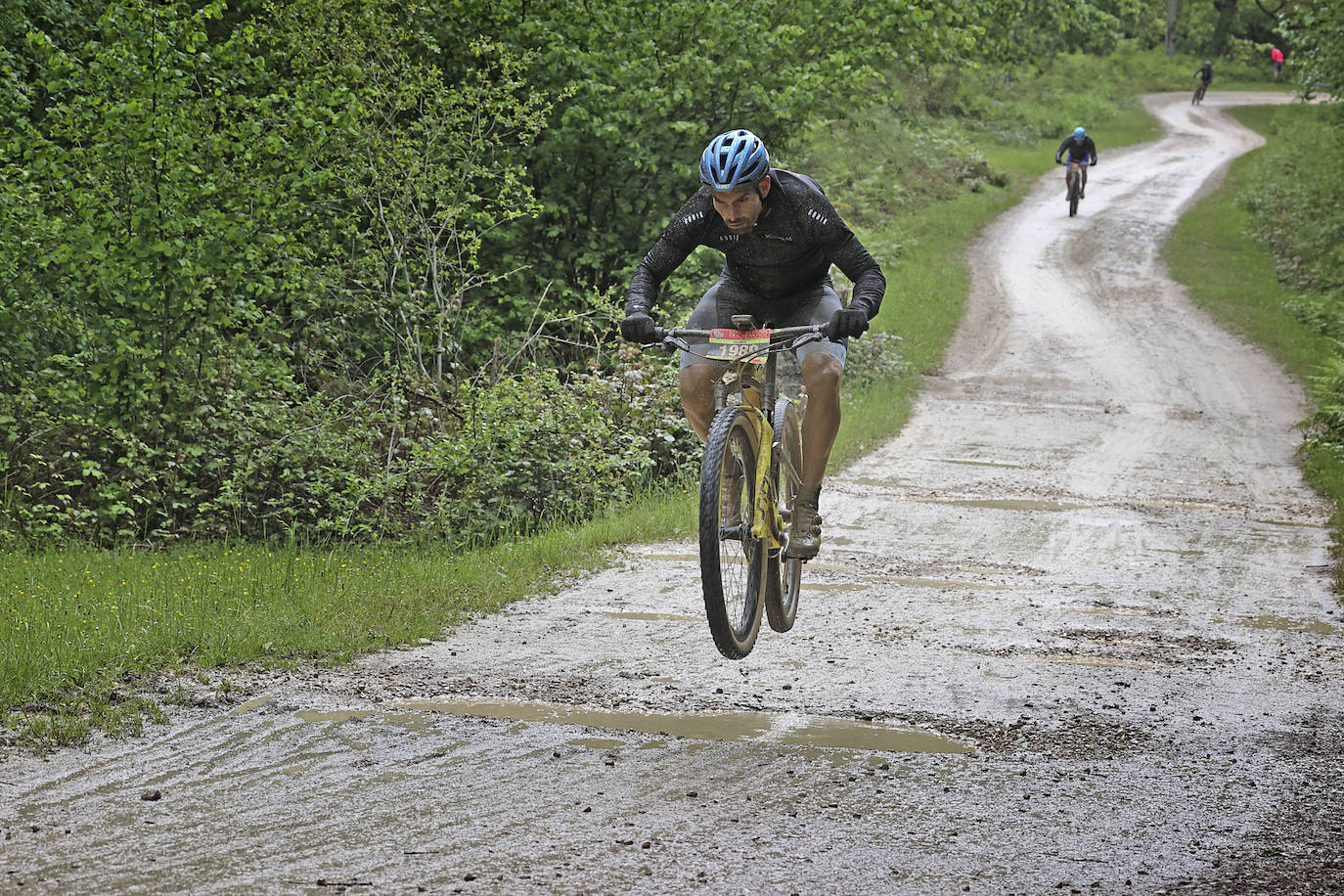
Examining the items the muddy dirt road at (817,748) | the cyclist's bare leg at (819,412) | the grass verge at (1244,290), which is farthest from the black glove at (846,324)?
the grass verge at (1244,290)

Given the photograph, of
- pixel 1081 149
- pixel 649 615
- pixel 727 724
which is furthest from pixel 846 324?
pixel 1081 149

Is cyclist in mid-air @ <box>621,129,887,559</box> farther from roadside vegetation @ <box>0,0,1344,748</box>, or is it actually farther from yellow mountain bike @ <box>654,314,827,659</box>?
roadside vegetation @ <box>0,0,1344,748</box>

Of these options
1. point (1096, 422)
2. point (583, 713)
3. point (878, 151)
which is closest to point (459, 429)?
point (583, 713)

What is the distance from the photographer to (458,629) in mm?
7156

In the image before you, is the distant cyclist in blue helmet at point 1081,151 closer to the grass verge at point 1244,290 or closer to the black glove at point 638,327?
the grass verge at point 1244,290

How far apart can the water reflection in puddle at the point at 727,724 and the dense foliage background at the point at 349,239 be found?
4534mm

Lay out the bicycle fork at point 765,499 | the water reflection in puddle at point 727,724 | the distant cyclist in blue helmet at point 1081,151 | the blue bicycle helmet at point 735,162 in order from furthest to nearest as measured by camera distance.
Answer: the distant cyclist in blue helmet at point 1081,151
the bicycle fork at point 765,499
the blue bicycle helmet at point 735,162
the water reflection in puddle at point 727,724

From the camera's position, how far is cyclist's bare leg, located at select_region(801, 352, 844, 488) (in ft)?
21.1

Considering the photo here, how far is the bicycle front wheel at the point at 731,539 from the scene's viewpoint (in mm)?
5617

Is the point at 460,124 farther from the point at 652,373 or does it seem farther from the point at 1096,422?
the point at 1096,422

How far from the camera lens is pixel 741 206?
6.10m

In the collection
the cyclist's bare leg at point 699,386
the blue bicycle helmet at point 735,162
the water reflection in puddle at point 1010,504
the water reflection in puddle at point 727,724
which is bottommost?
the water reflection in puddle at point 727,724

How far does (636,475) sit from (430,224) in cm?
365

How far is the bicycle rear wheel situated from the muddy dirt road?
226 millimetres
